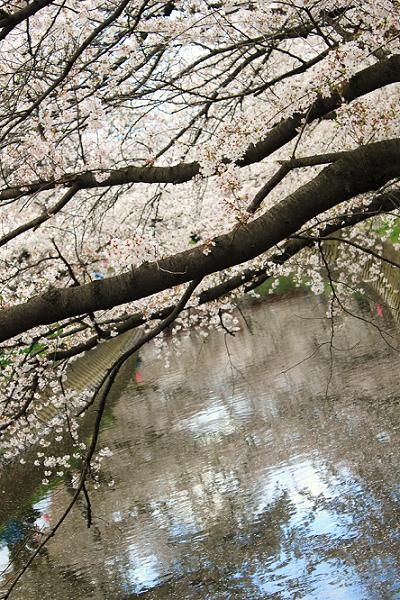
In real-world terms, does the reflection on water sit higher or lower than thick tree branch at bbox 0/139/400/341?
lower

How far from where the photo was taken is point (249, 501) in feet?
31.2

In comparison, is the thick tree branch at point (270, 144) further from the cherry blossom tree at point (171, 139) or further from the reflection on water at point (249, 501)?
the reflection on water at point (249, 501)

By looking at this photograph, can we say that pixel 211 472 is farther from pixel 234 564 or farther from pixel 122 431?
pixel 122 431

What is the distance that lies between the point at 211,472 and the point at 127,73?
17.2 ft

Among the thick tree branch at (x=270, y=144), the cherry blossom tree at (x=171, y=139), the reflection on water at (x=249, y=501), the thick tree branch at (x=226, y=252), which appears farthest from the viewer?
the reflection on water at (x=249, y=501)

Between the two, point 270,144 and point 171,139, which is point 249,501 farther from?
point 270,144

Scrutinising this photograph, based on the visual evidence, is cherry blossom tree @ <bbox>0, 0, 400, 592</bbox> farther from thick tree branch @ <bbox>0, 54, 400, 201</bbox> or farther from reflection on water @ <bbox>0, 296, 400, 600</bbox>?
reflection on water @ <bbox>0, 296, 400, 600</bbox>

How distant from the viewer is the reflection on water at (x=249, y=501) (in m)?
7.48

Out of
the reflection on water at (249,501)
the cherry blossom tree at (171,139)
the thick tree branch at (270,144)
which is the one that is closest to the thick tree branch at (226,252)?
the cherry blossom tree at (171,139)

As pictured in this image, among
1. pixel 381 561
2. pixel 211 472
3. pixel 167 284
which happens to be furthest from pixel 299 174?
pixel 167 284

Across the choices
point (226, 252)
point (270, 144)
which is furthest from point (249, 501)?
point (226, 252)

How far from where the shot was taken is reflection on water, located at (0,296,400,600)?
7.48 m

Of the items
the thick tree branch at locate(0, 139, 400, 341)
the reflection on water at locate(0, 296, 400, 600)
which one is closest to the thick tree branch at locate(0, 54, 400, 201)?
the thick tree branch at locate(0, 139, 400, 341)

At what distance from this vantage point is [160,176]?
6.35 m
